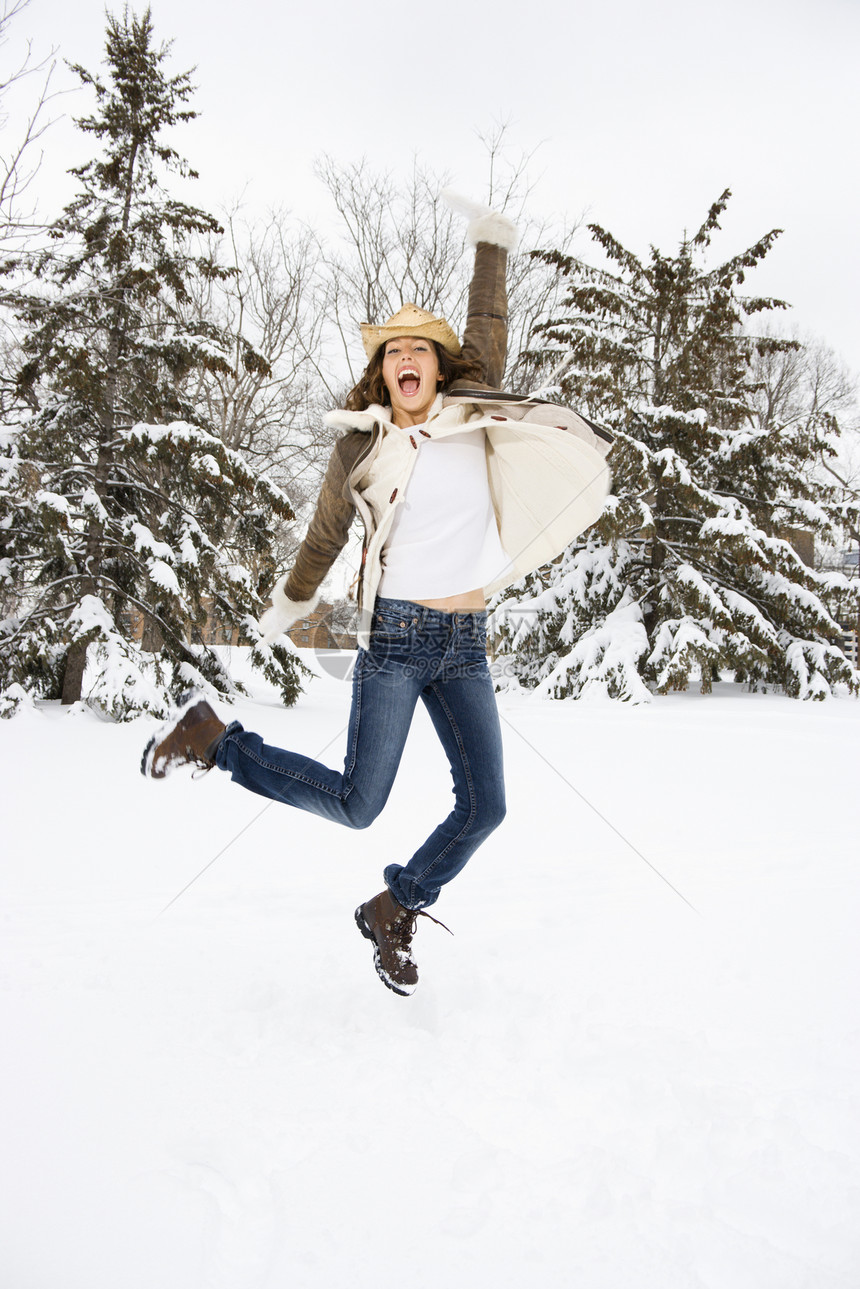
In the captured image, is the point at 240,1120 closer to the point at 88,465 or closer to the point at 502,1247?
the point at 502,1247

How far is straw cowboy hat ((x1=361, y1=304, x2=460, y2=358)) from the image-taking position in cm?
226

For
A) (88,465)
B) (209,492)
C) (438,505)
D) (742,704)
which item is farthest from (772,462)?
(438,505)

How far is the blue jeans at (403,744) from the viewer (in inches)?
84.8

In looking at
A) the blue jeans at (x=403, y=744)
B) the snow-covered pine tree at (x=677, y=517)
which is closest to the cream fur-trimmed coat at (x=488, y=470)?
the blue jeans at (x=403, y=744)

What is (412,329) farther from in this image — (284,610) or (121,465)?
(121,465)

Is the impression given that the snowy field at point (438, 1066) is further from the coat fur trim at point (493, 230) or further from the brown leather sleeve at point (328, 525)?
the coat fur trim at point (493, 230)

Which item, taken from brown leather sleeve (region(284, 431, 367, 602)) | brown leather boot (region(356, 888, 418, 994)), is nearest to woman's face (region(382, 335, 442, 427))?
brown leather sleeve (region(284, 431, 367, 602))

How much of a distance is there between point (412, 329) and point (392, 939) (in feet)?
5.78

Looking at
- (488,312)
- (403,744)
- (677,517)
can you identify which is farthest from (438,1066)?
(677,517)

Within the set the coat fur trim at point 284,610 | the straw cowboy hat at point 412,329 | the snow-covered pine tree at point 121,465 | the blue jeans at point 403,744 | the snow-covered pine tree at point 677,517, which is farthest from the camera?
the snow-covered pine tree at point 677,517

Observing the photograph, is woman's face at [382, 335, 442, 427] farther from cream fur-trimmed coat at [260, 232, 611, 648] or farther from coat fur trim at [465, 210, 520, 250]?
coat fur trim at [465, 210, 520, 250]

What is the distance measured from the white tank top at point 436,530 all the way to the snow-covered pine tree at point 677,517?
801cm

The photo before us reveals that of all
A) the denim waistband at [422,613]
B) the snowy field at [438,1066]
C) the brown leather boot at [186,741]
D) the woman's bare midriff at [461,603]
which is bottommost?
the snowy field at [438,1066]

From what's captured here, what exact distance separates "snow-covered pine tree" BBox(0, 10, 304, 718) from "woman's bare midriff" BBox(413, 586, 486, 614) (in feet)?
20.1
